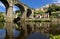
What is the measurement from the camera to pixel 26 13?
10725cm

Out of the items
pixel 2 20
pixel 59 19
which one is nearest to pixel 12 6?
pixel 2 20

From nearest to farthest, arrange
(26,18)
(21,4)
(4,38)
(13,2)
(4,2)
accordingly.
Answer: (4,38)
(4,2)
(13,2)
(21,4)
(26,18)

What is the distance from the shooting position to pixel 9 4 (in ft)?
280

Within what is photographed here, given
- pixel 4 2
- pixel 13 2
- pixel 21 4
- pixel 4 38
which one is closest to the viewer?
pixel 4 38

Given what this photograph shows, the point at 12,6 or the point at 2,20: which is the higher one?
the point at 12,6

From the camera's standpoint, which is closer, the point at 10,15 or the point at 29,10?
the point at 10,15

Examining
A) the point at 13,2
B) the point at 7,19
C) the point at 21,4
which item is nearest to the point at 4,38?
the point at 7,19

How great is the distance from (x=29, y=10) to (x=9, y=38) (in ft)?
256

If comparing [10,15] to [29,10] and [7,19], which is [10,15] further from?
[29,10]

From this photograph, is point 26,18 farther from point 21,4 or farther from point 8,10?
point 8,10

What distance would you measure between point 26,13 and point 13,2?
19.1 metres

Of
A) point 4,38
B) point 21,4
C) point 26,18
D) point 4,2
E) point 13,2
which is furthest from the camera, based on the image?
point 26,18

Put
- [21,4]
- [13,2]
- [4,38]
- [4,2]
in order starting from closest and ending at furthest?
[4,38], [4,2], [13,2], [21,4]

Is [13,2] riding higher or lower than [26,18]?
higher
